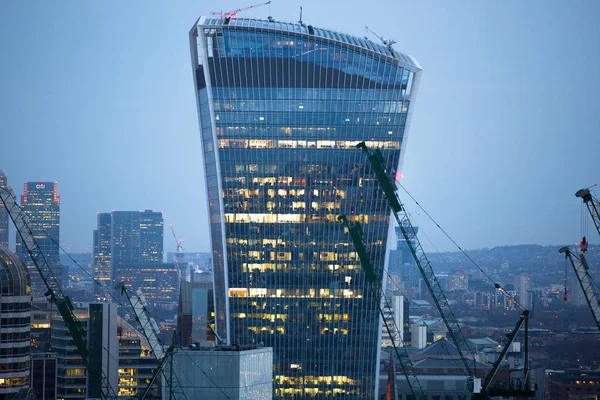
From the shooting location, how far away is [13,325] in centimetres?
17200

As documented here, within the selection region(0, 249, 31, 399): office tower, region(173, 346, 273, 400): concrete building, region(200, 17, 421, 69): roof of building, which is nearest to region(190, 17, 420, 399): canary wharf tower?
region(200, 17, 421, 69): roof of building

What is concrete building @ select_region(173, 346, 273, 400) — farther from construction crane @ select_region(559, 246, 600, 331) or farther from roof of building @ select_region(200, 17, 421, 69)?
roof of building @ select_region(200, 17, 421, 69)

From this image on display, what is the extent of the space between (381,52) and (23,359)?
74337 millimetres

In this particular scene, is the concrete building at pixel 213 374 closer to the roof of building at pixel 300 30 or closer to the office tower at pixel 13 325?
the office tower at pixel 13 325

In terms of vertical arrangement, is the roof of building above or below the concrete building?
above

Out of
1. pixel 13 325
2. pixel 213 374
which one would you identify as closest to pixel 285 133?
pixel 13 325

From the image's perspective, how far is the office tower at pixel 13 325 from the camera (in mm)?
168750

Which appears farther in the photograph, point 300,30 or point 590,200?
point 300,30

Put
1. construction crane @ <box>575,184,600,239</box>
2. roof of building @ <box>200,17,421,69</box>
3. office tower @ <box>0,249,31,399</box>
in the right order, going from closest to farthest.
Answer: construction crane @ <box>575,184,600,239</box> < office tower @ <box>0,249,31,399</box> < roof of building @ <box>200,17,421,69</box>

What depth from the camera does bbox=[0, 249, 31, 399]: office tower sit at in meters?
169

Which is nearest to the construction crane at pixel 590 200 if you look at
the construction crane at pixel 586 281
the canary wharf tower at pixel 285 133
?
the construction crane at pixel 586 281


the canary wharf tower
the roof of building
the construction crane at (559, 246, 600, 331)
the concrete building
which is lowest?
the concrete building

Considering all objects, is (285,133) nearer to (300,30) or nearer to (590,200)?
(300,30)

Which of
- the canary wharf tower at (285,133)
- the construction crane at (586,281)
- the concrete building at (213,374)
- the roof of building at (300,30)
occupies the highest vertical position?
the roof of building at (300,30)
